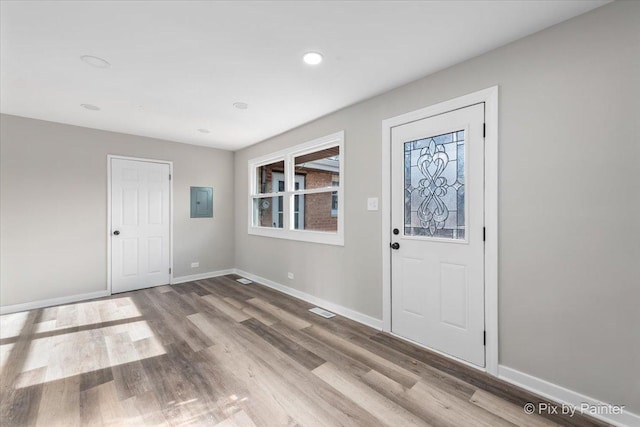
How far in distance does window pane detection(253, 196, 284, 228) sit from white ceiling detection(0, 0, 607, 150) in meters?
1.75

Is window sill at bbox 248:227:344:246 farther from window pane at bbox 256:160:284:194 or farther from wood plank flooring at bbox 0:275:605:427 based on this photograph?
wood plank flooring at bbox 0:275:605:427

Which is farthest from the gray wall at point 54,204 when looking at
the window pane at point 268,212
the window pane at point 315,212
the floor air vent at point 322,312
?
the floor air vent at point 322,312

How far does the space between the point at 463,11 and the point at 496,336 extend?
93.5 inches

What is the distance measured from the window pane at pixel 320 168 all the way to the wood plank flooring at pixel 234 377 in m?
1.81

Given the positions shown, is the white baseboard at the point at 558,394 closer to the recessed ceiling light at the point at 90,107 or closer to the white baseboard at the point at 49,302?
the recessed ceiling light at the point at 90,107

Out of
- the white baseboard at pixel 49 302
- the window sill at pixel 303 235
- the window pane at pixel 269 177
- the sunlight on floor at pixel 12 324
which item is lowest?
the sunlight on floor at pixel 12 324

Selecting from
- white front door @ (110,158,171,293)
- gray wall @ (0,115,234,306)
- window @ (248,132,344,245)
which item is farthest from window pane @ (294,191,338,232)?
gray wall @ (0,115,234,306)

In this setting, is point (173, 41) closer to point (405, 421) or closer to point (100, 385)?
point (100, 385)

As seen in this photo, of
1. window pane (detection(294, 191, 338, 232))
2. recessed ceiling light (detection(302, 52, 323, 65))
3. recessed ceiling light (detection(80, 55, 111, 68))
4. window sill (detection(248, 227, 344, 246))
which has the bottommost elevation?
window sill (detection(248, 227, 344, 246))

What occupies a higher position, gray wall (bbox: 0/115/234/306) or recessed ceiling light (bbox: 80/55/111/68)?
recessed ceiling light (bbox: 80/55/111/68)

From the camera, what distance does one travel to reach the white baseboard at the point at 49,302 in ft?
11.6

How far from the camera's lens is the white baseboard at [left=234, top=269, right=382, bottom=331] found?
10.1 feet

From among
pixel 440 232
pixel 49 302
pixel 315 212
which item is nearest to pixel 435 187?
pixel 440 232

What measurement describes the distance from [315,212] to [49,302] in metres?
3.98
